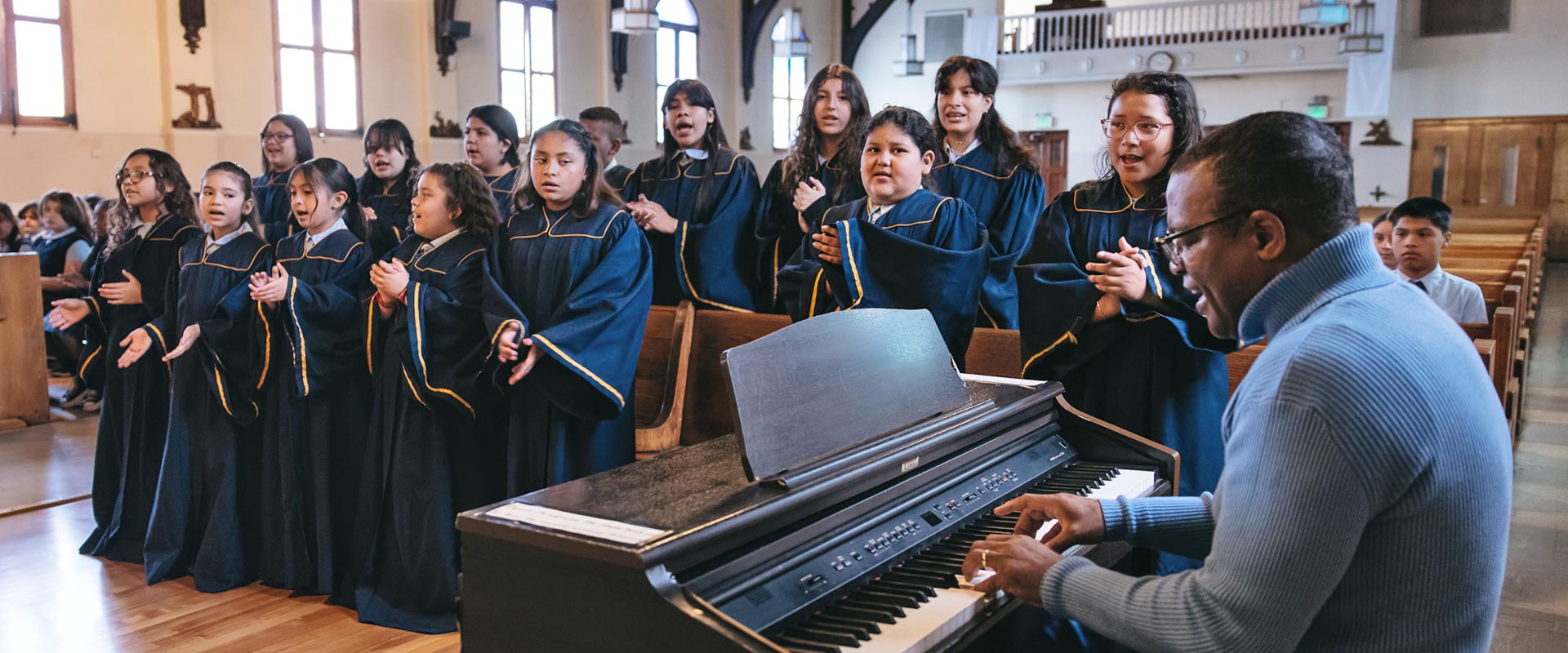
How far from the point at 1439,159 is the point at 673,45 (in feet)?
38.6

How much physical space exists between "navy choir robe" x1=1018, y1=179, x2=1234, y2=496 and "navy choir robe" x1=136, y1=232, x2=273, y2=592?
8.44 ft

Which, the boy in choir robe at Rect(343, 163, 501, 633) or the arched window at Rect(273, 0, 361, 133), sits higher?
the arched window at Rect(273, 0, 361, 133)

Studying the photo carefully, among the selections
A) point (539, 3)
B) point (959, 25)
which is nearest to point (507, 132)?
point (539, 3)

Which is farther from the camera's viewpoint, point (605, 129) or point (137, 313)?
point (605, 129)

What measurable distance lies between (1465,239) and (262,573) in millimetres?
10087

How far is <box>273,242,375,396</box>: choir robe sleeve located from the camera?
3.73 m

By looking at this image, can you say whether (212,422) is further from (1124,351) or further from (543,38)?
(543,38)

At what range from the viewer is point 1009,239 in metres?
3.90

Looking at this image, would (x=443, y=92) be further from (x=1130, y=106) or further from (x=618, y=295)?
(x=1130, y=106)

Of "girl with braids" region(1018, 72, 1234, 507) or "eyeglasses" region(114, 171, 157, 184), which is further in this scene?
"eyeglasses" region(114, 171, 157, 184)

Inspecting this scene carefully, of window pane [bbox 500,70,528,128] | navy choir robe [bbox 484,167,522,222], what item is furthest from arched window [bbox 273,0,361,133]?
navy choir robe [bbox 484,167,522,222]

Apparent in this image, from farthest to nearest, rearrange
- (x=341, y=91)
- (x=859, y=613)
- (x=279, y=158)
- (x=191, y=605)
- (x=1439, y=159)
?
(x=1439, y=159) → (x=341, y=91) → (x=279, y=158) → (x=191, y=605) → (x=859, y=613)

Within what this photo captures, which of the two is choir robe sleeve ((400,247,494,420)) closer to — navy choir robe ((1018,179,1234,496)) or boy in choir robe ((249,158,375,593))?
boy in choir robe ((249,158,375,593))

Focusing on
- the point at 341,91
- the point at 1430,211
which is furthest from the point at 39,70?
the point at 1430,211
